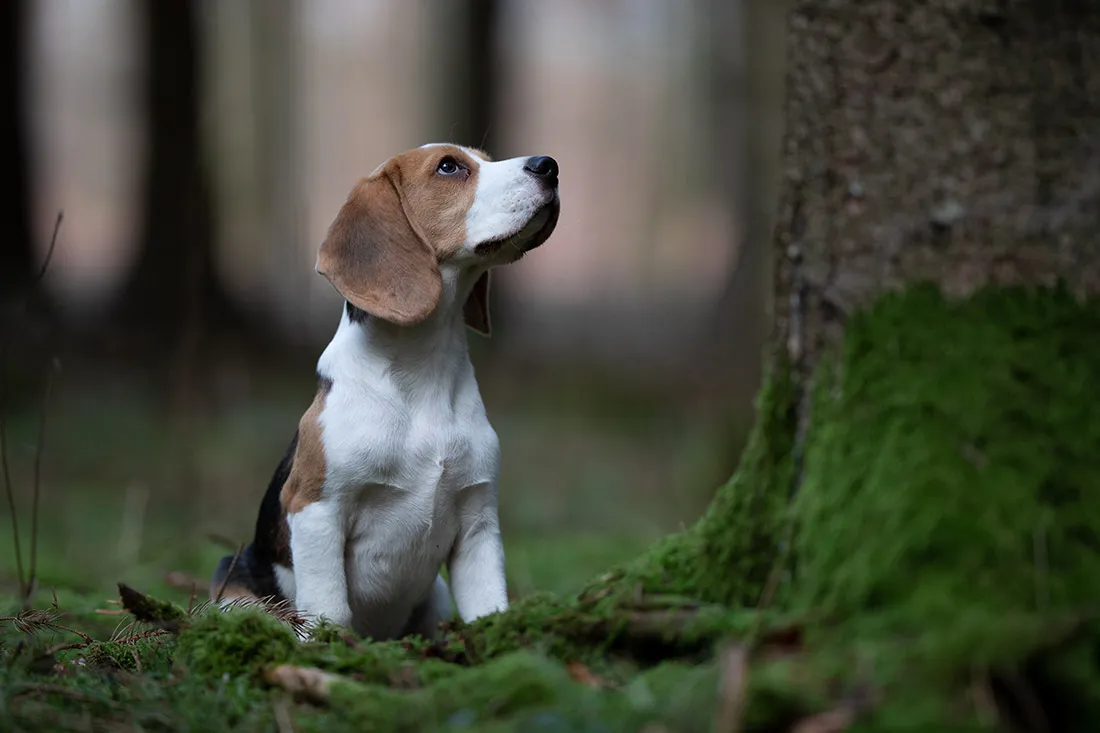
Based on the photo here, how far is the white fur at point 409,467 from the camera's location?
3.93m

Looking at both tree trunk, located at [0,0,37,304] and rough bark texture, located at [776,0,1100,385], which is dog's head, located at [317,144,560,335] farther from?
tree trunk, located at [0,0,37,304]

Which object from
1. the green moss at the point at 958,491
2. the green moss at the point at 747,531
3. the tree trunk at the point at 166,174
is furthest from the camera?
the tree trunk at the point at 166,174

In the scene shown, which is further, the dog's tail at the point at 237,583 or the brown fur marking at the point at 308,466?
the dog's tail at the point at 237,583

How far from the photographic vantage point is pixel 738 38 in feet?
53.6

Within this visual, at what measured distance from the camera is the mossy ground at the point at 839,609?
2.21 metres

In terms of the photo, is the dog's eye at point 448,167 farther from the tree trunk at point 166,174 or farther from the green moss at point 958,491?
the tree trunk at point 166,174

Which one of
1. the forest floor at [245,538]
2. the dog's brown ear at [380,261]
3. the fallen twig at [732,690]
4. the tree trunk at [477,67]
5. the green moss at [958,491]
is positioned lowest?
the forest floor at [245,538]

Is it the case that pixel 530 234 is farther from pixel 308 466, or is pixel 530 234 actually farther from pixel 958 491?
pixel 958 491

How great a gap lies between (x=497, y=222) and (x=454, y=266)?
25cm

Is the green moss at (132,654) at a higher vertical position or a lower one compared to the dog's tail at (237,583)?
higher

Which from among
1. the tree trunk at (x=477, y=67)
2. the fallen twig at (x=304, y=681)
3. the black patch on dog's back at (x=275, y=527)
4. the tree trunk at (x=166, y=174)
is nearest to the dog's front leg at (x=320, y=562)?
the black patch on dog's back at (x=275, y=527)

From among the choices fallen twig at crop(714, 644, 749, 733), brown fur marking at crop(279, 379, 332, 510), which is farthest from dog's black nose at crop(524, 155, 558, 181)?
fallen twig at crop(714, 644, 749, 733)

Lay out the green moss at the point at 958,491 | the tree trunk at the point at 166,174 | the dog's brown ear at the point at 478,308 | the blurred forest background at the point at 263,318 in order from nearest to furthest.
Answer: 1. the green moss at the point at 958,491
2. the dog's brown ear at the point at 478,308
3. the blurred forest background at the point at 263,318
4. the tree trunk at the point at 166,174

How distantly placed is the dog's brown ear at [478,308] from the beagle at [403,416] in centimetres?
26
